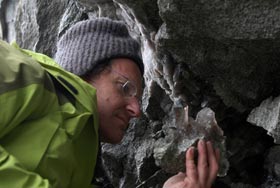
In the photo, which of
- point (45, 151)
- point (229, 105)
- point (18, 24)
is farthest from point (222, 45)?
point (18, 24)

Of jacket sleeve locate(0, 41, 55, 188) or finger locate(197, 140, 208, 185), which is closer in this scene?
jacket sleeve locate(0, 41, 55, 188)

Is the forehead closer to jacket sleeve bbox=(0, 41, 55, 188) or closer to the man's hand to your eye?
the man's hand

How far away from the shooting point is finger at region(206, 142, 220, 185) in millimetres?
2332

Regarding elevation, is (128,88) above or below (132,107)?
above

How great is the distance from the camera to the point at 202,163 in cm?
232

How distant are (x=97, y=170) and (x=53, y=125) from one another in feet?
2.96

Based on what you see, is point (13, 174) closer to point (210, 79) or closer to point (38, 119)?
point (38, 119)

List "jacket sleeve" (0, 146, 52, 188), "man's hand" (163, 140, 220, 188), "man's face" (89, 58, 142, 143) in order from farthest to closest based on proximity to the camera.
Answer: "man's face" (89, 58, 142, 143), "man's hand" (163, 140, 220, 188), "jacket sleeve" (0, 146, 52, 188)

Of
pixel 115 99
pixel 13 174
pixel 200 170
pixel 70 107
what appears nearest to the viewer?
pixel 13 174

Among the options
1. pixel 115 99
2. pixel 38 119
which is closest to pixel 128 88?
pixel 115 99

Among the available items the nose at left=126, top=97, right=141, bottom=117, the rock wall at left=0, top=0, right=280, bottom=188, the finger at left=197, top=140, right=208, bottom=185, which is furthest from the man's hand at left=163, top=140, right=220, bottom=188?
the nose at left=126, top=97, right=141, bottom=117

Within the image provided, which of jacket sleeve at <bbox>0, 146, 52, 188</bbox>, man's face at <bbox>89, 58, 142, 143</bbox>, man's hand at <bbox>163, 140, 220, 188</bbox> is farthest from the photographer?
man's face at <bbox>89, 58, 142, 143</bbox>

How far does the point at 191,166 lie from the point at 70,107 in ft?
2.39

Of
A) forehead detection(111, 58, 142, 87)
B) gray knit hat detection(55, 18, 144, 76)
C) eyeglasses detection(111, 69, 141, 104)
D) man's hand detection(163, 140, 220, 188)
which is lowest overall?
man's hand detection(163, 140, 220, 188)
